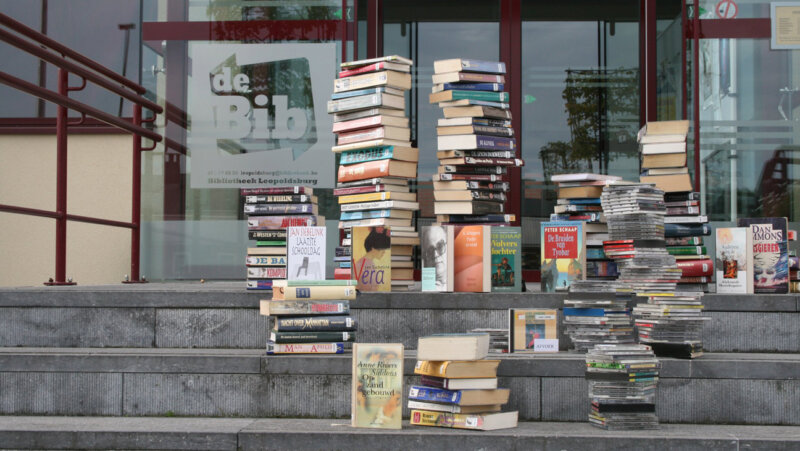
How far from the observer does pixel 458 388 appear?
164 inches

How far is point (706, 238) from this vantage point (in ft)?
25.7

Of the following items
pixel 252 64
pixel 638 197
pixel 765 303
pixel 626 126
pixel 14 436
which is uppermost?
pixel 252 64

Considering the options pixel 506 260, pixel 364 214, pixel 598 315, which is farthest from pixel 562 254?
pixel 364 214

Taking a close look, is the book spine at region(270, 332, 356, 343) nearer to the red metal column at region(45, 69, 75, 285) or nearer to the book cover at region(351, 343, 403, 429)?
the book cover at region(351, 343, 403, 429)

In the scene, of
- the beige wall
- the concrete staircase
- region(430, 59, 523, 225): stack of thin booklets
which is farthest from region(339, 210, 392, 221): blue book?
the beige wall

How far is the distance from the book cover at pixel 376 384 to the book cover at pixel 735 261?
8.03 ft

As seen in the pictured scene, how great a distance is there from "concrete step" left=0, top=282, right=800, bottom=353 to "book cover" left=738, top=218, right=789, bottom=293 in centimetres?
34

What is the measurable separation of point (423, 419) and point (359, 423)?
1.03ft

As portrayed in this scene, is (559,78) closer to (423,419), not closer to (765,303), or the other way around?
(765,303)

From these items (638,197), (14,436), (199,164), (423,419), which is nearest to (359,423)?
(423,419)

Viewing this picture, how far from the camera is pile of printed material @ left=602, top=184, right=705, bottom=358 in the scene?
Answer: 15.4ft

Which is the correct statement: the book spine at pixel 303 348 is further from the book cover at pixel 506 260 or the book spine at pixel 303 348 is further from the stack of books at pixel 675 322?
the stack of books at pixel 675 322

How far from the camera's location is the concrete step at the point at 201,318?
16.8 feet

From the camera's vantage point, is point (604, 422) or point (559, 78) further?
point (559, 78)
